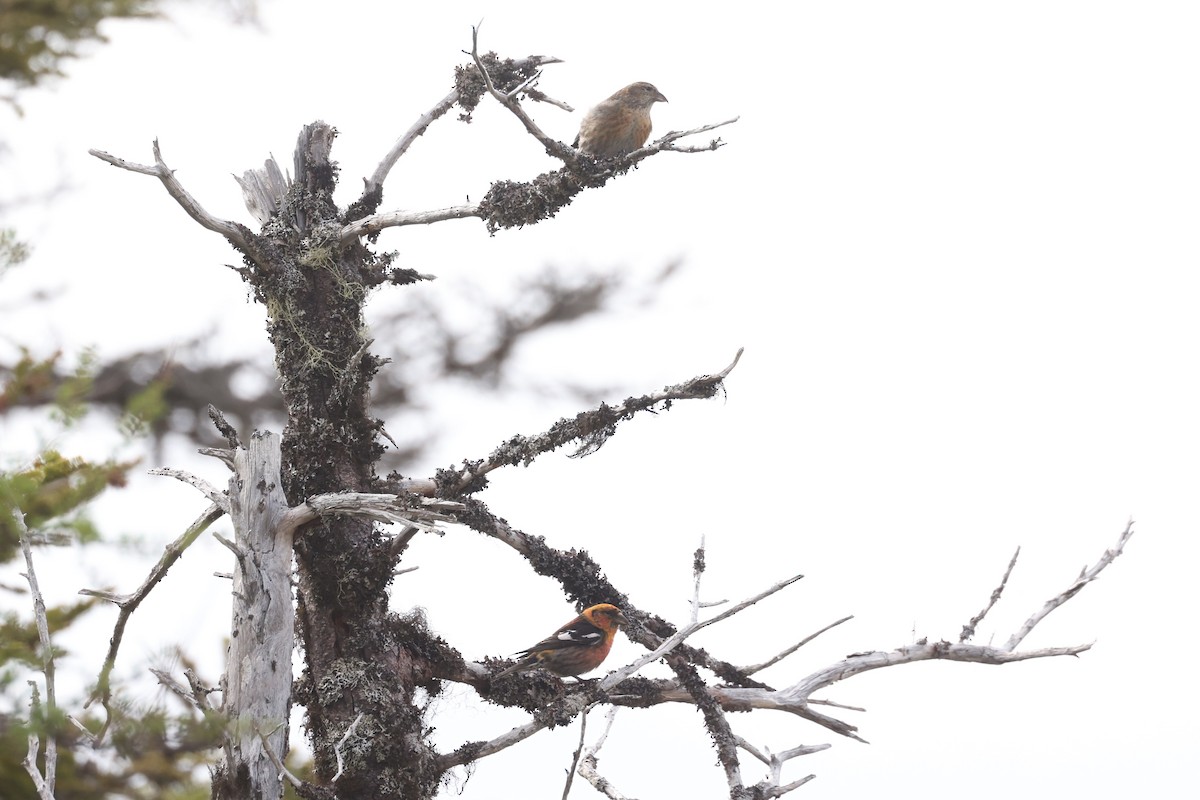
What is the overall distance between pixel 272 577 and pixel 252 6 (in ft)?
8.15

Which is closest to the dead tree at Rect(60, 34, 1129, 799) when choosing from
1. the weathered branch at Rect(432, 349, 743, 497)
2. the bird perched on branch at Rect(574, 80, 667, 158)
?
the weathered branch at Rect(432, 349, 743, 497)

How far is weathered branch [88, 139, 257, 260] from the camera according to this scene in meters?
5.31

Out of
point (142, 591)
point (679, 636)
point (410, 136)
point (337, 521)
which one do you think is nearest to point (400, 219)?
point (410, 136)

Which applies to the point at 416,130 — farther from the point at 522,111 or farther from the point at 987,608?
the point at 987,608

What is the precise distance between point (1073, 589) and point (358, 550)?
3.54m

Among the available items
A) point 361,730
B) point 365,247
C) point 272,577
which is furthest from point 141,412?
point 365,247

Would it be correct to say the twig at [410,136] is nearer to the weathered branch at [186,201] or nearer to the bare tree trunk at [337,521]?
the bare tree trunk at [337,521]

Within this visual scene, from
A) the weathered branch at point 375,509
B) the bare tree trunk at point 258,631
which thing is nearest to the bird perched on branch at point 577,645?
the weathered branch at point 375,509

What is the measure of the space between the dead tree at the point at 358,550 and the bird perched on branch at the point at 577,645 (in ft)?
0.51

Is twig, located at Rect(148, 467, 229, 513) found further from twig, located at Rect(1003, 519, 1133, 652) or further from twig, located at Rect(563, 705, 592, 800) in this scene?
twig, located at Rect(1003, 519, 1133, 652)

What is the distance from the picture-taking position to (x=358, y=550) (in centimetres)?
546

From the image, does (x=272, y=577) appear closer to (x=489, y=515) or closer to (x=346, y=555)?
(x=346, y=555)

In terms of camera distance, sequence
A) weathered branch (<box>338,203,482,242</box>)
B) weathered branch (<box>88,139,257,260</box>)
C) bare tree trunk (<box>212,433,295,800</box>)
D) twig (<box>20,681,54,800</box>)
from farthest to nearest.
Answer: weathered branch (<box>338,203,482,242</box>) → weathered branch (<box>88,139,257,260</box>) → bare tree trunk (<box>212,433,295,800</box>) → twig (<box>20,681,54,800</box>)

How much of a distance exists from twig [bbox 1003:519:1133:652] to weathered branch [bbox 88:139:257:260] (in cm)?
436
